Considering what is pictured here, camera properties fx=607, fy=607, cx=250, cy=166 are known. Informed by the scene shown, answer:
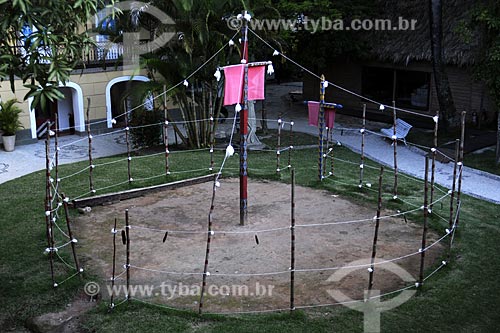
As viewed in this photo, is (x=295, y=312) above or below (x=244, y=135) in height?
below

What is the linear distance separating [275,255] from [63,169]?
21.3 feet

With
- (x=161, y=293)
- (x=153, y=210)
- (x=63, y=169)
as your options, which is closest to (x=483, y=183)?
(x=153, y=210)

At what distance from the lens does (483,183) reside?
1255cm

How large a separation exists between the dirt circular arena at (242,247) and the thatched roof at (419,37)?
25.7 feet

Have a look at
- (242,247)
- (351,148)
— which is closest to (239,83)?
(242,247)

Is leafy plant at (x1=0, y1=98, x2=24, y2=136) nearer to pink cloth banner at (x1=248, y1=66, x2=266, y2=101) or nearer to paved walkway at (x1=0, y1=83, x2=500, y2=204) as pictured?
paved walkway at (x1=0, y1=83, x2=500, y2=204)

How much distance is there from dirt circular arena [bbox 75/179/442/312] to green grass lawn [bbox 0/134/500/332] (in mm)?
356

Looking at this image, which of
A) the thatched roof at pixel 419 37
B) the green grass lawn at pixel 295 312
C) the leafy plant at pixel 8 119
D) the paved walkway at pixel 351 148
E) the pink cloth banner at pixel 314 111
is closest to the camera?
the green grass lawn at pixel 295 312

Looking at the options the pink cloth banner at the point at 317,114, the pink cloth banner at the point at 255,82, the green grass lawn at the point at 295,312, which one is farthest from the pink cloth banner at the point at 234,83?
the green grass lawn at the point at 295,312

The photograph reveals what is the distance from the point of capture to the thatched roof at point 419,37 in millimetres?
16703

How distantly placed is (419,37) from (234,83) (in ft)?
34.3

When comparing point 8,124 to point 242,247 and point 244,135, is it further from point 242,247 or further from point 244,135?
point 242,247

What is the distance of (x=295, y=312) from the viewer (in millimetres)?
6684

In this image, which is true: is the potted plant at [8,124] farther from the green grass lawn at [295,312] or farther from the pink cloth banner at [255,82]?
the pink cloth banner at [255,82]
